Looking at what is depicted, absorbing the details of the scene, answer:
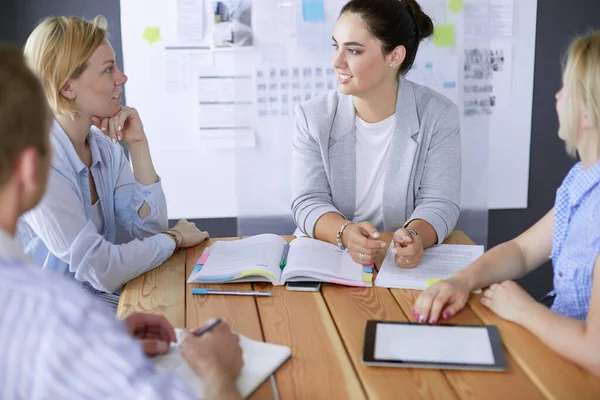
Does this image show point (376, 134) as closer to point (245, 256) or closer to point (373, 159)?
point (373, 159)

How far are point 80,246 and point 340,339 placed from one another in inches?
28.9

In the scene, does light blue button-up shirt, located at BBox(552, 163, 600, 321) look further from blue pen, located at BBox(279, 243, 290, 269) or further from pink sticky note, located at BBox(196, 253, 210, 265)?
pink sticky note, located at BBox(196, 253, 210, 265)

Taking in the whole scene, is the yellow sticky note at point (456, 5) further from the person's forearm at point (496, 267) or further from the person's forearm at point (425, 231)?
the person's forearm at point (496, 267)

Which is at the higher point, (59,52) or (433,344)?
(59,52)

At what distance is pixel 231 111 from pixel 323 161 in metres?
0.96

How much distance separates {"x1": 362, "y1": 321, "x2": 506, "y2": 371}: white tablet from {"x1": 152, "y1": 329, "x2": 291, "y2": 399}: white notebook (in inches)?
6.3

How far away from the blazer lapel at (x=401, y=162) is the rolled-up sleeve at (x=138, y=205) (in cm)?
71

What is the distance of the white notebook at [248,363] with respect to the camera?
112cm

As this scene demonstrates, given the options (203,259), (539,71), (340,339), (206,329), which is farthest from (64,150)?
(539,71)

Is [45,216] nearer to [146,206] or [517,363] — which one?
[146,206]

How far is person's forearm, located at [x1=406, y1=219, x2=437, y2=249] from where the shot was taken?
1.88 m

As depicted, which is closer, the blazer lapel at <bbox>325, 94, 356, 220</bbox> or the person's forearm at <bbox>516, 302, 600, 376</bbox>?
the person's forearm at <bbox>516, 302, 600, 376</bbox>

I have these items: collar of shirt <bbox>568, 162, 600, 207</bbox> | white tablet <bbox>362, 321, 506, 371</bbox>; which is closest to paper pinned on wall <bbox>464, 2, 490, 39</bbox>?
collar of shirt <bbox>568, 162, 600, 207</bbox>

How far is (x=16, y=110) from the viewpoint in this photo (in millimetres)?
839
